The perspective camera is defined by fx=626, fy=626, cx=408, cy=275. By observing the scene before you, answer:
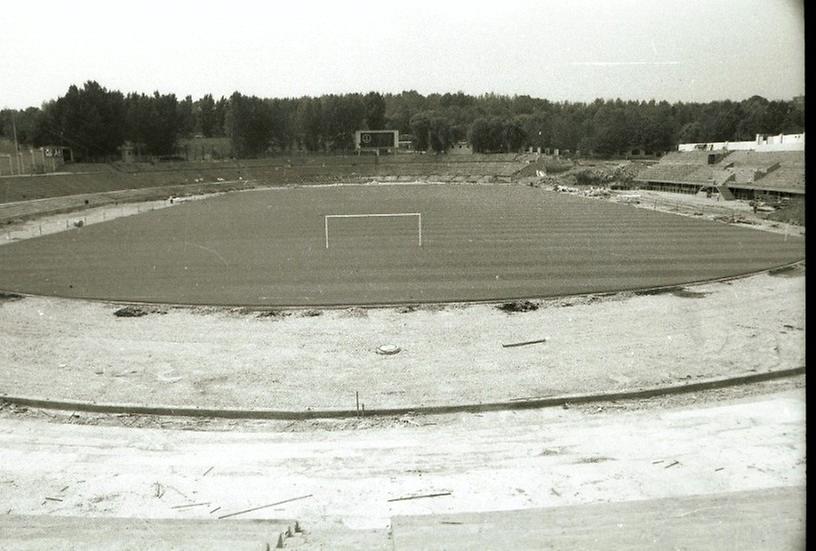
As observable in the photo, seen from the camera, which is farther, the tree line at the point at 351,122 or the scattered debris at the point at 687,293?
the tree line at the point at 351,122

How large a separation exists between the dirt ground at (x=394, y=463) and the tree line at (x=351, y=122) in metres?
49.0

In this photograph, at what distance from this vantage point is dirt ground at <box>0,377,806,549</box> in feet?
24.6

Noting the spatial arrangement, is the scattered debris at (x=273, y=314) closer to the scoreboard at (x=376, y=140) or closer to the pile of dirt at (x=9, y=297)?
the pile of dirt at (x=9, y=297)

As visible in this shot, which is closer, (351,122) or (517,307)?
(517,307)

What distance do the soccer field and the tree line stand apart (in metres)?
26.3

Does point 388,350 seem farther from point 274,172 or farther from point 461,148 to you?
point 461,148

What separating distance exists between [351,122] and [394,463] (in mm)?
110418

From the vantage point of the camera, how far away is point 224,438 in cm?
977

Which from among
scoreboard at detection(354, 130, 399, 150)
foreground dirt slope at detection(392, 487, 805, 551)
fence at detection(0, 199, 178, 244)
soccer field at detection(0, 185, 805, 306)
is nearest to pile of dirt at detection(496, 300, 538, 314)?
soccer field at detection(0, 185, 805, 306)

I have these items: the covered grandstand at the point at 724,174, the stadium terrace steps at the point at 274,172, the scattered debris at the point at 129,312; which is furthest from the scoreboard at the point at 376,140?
the scattered debris at the point at 129,312

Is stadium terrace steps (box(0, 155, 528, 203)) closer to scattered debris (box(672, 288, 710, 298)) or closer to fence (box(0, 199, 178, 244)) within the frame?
fence (box(0, 199, 178, 244))

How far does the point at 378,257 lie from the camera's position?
1051 inches

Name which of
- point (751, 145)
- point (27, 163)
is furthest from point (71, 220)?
point (751, 145)

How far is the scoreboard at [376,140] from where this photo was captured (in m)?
105
